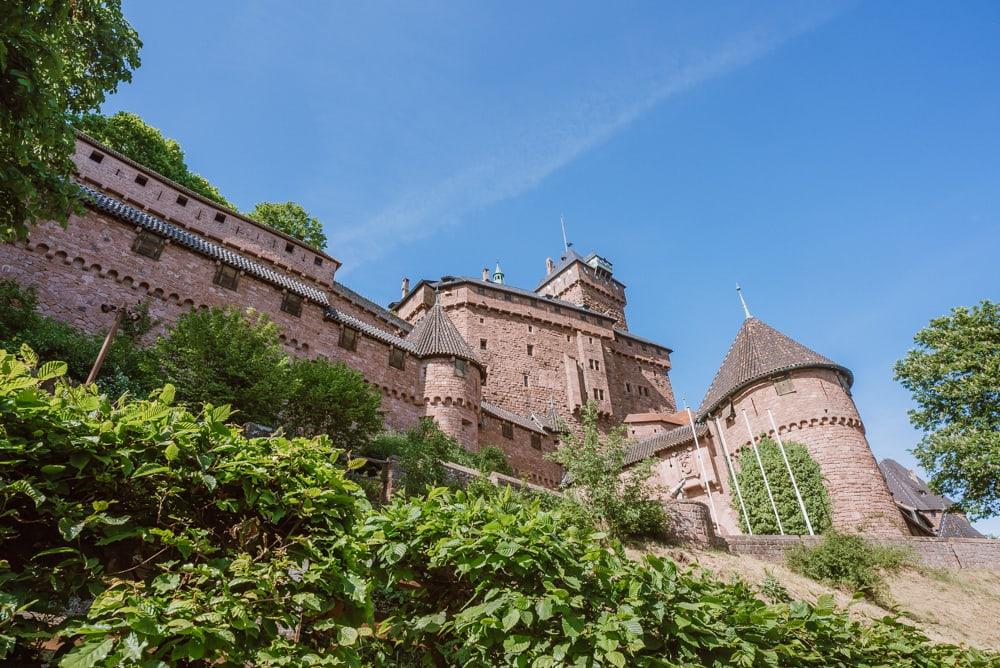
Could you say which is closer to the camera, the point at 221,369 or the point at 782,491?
the point at 221,369

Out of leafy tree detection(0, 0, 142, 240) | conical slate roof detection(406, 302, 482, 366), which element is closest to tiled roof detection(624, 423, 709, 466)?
conical slate roof detection(406, 302, 482, 366)

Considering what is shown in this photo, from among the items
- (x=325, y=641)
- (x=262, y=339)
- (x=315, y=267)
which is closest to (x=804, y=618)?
(x=325, y=641)

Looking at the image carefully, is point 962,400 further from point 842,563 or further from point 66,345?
point 66,345

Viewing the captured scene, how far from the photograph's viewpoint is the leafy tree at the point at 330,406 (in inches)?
507

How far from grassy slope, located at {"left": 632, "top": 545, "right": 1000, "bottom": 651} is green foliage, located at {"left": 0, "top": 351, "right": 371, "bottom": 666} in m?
10.9

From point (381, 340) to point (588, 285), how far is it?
3609 centimetres

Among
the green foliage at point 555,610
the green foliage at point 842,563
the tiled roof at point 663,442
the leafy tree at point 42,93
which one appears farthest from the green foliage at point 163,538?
the tiled roof at point 663,442

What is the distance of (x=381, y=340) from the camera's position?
22.7 metres

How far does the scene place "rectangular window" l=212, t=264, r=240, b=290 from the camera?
62.6 feet

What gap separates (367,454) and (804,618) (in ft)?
36.6

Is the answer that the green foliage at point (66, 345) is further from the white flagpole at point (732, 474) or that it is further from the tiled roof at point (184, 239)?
the white flagpole at point (732, 474)

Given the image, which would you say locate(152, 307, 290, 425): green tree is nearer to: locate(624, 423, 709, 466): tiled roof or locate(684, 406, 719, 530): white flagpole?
locate(624, 423, 709, 466): tiled roof

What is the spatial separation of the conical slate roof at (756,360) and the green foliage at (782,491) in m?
3.18

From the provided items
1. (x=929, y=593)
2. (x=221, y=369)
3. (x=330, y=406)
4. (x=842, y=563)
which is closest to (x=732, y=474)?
(x=929, y=593)
